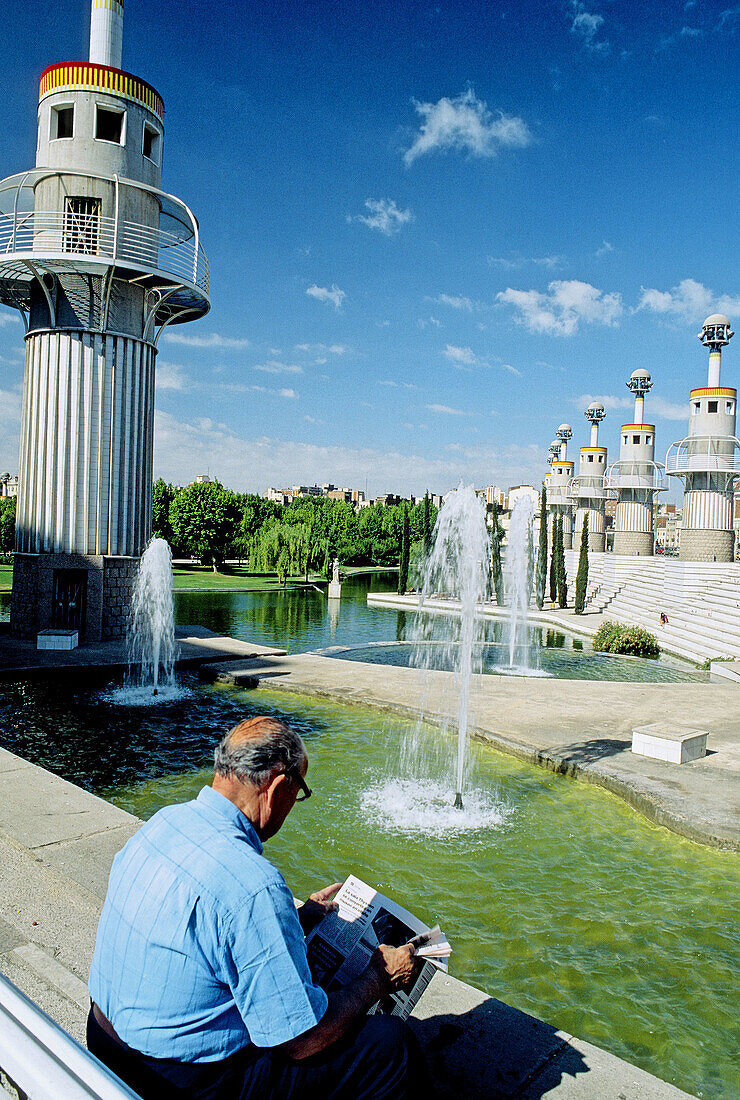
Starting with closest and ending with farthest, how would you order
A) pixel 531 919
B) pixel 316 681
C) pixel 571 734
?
pixel 531 919 → pixel 571 734 → pixel 316 681

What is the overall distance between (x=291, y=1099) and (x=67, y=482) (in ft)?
56.1

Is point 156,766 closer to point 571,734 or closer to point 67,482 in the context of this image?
point 571,734

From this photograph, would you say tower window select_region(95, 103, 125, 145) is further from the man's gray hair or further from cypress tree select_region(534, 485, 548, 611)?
cypress tree select_region(534, 485, 548, 611)

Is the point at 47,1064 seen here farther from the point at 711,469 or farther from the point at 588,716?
the point at 711,469

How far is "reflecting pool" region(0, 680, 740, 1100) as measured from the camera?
14.1ft

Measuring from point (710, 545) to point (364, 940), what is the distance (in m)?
38.6

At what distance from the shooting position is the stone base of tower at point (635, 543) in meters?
48.5

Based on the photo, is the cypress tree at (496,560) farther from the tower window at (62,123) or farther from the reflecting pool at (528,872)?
Answer: the reflecting pool at (528,872)

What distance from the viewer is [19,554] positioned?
17.7m

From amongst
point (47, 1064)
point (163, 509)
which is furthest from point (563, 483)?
point (47, 1064)

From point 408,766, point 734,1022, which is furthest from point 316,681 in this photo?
point 734,1022

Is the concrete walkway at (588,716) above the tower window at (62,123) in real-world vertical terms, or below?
below

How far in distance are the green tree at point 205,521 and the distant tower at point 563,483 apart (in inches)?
954

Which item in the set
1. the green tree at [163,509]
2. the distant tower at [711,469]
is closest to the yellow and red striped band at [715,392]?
the distant tower at [711,469]
